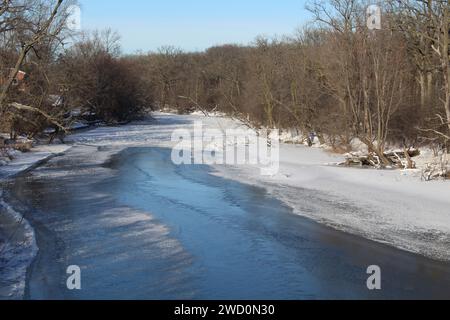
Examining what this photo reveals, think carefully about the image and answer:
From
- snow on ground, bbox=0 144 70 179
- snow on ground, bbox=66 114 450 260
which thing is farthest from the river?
snow on ground, bbox=0 144 70 179

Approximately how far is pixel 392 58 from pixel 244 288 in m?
19.6

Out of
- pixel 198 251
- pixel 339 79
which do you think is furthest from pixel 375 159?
pixel 198 251

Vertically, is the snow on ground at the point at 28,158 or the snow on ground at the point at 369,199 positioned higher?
the snow on ground at the point at 28,158

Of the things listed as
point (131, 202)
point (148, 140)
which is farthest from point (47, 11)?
point (148, 140)

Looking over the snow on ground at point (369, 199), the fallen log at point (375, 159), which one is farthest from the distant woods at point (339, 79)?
the snow on ground at point (369, 199)

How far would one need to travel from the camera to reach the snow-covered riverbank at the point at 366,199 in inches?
484

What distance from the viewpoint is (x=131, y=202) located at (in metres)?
16.3

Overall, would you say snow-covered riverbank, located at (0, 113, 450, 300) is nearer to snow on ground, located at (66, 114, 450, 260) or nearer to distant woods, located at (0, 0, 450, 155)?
snow on ground, located at (66, 114, 450, 260)

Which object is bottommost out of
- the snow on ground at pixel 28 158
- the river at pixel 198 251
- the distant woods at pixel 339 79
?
the river at pixel 198 251

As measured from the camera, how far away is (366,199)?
55.2 ft

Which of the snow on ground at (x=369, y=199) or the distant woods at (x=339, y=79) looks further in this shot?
the distant woods at (x=339, y=79)

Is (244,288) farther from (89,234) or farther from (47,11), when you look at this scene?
(47,11)

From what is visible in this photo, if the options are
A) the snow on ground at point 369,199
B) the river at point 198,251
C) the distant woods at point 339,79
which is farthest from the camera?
the distant woods at point 339,79

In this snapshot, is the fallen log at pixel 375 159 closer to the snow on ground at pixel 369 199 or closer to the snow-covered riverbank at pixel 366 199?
the snow on ground at pixel 369 199
